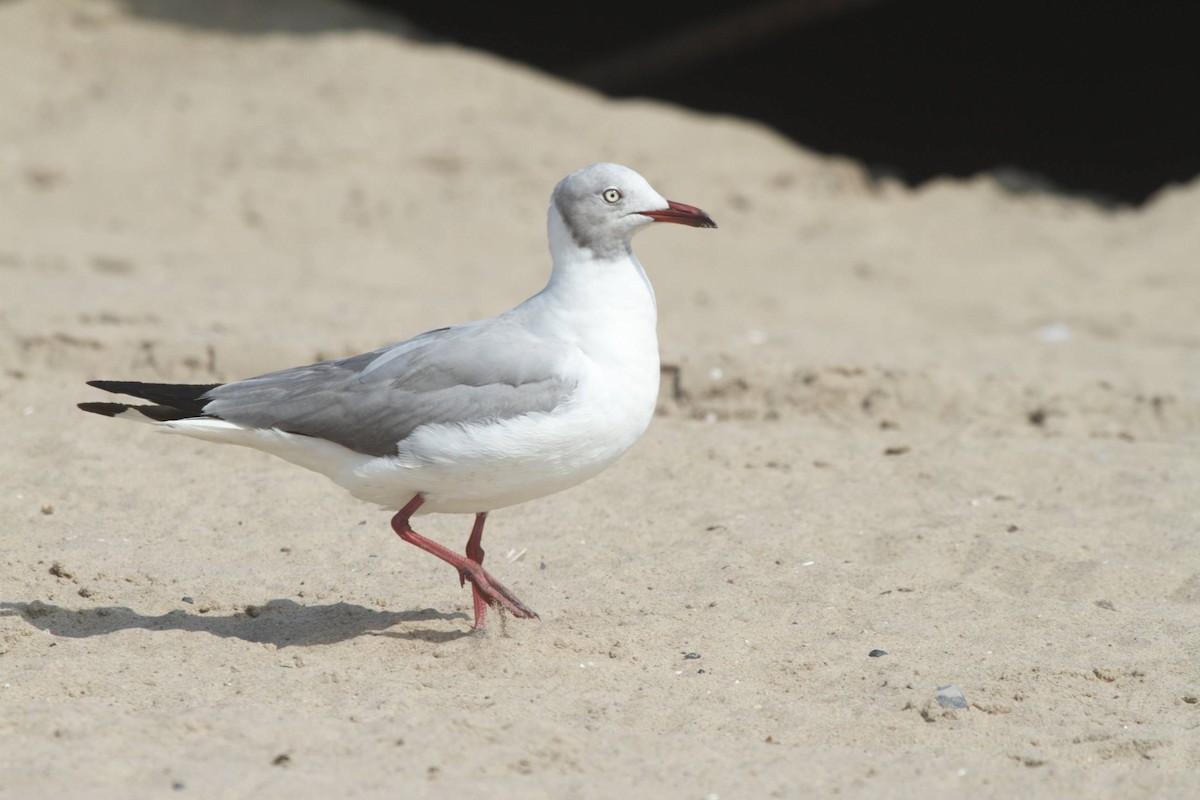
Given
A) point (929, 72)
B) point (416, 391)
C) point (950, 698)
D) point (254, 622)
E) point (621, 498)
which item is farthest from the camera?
point (929, 72)

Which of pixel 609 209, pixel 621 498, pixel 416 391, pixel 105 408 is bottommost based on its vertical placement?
pixel 621 498

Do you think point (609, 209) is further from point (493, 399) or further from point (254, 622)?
point (254, 622)

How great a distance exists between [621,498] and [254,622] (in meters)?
1.88

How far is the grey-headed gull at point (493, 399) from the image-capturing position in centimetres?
448

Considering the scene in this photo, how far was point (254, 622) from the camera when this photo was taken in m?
4.86

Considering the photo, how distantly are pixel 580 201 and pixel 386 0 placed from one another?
1354 centimetres

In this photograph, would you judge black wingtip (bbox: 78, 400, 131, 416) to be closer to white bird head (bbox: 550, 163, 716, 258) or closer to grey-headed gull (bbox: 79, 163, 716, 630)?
grey-headed gull (bbox: 79, 163, 716, 630)

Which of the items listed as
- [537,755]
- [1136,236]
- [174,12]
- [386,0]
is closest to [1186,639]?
[537,755]

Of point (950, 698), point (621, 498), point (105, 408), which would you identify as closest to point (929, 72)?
point (621, 498)

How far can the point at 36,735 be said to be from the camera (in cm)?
382

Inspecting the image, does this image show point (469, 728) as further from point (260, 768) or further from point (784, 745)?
point (784, 745)

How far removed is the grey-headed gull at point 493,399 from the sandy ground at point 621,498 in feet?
1.92

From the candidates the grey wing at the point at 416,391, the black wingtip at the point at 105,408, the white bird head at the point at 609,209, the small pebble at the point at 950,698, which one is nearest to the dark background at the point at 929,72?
the white bird head at the point at 609,209

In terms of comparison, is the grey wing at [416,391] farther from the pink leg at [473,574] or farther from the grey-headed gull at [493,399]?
the pink leg at [473,574]
